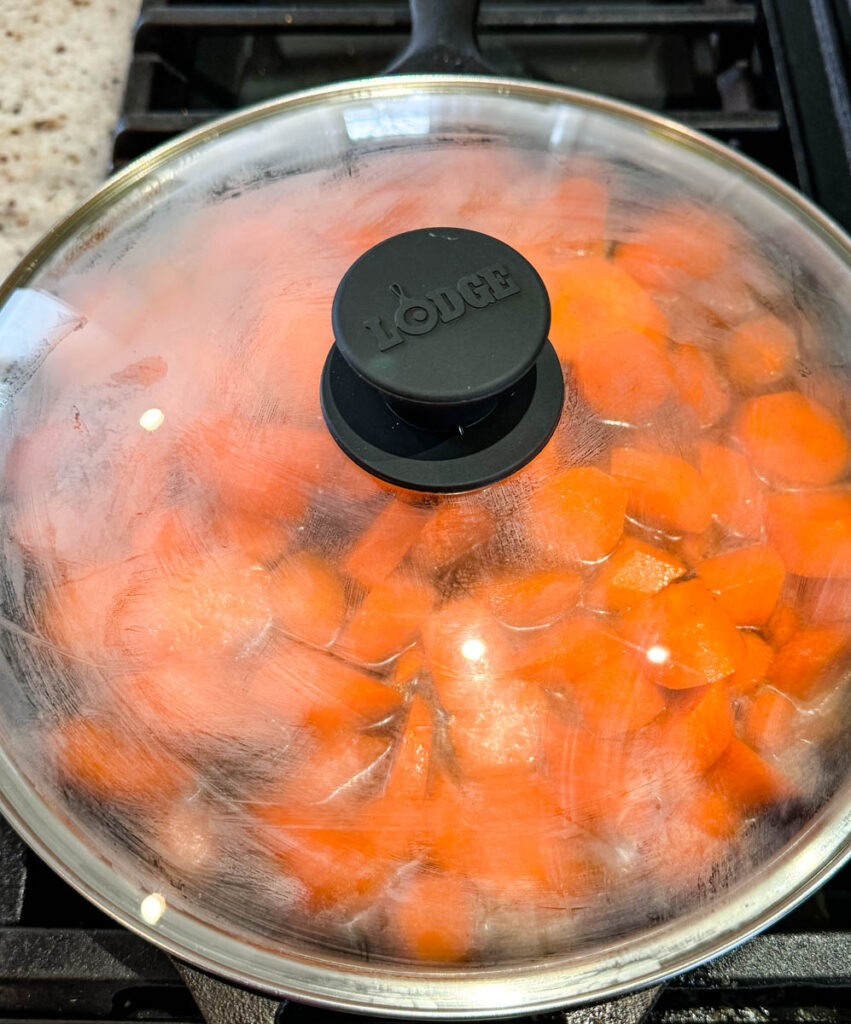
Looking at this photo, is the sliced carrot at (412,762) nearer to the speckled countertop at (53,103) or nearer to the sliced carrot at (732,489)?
the sliced carrot at (732,489)

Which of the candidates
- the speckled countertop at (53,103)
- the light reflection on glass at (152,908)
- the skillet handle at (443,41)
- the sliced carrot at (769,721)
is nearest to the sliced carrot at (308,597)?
the light reflection on glass at (152,908)

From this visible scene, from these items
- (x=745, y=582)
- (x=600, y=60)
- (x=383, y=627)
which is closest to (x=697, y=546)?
(x=745, y=582)

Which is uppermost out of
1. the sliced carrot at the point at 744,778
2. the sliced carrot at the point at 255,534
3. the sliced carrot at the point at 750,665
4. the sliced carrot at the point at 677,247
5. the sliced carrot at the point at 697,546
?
the sliced carrot at the point at 677,247

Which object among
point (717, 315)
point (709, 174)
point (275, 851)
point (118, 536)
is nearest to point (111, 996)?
point (275, 851)

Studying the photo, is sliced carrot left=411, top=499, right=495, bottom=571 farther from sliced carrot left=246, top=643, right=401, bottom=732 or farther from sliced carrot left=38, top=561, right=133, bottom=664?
sliced carrot left=38, top=561, right=133, bottom=664

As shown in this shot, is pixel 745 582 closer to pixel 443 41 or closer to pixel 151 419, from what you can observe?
pixel 151 419

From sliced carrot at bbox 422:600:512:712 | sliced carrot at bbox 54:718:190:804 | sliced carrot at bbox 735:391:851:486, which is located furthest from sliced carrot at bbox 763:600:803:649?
sliced carrot at bbox 54:718:190:804
